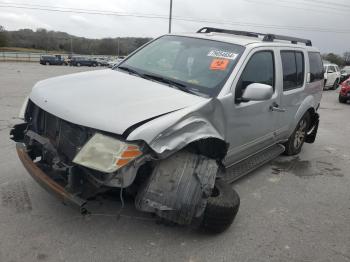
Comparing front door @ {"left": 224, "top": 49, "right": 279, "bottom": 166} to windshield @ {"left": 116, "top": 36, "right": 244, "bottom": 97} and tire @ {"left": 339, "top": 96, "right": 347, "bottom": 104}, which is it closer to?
windshield @ {"left": 116, "top": 36, "right": 244, "bottom": 97}

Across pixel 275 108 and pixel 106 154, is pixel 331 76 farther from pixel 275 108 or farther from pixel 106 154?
pixel 106 154

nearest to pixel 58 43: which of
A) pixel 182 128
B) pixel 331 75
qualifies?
pixel 331 75

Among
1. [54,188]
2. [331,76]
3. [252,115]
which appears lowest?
[54,188]

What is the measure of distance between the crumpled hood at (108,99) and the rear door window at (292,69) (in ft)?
6.62

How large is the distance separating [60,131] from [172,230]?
1390 millimetres

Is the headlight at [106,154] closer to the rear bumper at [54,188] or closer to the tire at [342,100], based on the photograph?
the rear bumper at [54,188]

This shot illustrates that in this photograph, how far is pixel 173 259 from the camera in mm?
2979

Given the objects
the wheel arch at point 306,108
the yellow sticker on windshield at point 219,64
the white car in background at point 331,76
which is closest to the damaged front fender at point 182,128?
the yellow sticker on windshield at point 219,64

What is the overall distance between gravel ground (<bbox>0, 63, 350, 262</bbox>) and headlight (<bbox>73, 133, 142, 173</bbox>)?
2.78 ft

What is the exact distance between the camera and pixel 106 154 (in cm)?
267

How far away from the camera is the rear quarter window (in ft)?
19.5

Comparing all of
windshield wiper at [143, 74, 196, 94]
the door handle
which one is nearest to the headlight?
windshield wiper at [143, 74, 196, 94]

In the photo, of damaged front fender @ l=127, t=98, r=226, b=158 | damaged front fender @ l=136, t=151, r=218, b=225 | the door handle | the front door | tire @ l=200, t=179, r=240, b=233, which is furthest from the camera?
the door handle

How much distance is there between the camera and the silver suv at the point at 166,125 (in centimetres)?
282
